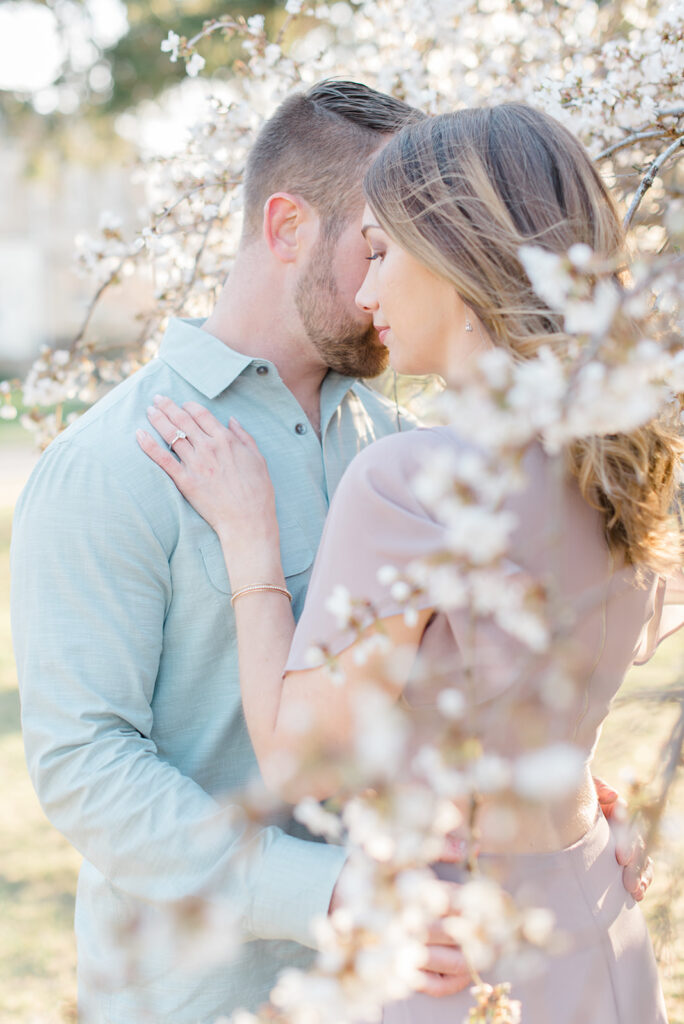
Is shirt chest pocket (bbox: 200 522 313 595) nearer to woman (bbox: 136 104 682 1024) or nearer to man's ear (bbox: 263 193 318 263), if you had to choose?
woman (bbox: 136 104 682 1024)

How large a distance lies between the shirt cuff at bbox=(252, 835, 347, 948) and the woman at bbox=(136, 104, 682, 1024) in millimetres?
128

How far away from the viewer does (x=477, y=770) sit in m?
0.79

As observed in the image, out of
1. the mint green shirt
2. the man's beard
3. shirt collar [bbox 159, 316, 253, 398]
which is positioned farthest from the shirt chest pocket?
the man's beard

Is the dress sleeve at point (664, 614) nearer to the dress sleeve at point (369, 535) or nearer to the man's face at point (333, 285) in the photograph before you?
the dress sleeve at point (369, 535)

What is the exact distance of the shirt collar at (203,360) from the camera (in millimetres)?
1850

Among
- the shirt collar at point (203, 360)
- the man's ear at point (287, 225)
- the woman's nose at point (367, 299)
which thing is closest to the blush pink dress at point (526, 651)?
the woman's nose at point (367, 299)

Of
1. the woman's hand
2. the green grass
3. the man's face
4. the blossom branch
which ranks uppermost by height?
the blossom branch

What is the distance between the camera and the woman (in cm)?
126

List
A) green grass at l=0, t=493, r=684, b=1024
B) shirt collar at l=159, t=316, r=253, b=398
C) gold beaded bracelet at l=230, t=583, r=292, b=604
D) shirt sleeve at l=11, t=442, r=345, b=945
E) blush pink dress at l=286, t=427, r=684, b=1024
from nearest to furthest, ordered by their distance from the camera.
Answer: blush pink dress at l=286, t=427, r=684, b=1024 < shirt sleeve at l=11, t=442, r=345, b=945 < gold beaded bracelet at l=230, t=583, r=292, b=604 < shirt collar at l=159, t=316, r=253, b=398 < green grass at l=0, t=493, r=684, b=1024

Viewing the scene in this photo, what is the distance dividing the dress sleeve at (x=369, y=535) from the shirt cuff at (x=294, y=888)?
338mm

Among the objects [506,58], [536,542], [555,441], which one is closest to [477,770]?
[555,441]

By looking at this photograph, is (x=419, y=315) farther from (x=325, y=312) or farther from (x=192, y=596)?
(x=192, y=596)

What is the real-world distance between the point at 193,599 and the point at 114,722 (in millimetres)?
257

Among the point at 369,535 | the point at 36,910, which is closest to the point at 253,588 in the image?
the point at 369,535
